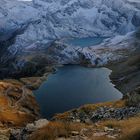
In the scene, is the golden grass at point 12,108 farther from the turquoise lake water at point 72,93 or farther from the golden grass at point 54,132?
the golden grass at point 54,132

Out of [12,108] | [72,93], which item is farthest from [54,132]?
[72,93]

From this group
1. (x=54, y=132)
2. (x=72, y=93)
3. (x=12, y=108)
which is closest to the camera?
(x=54, y=132)

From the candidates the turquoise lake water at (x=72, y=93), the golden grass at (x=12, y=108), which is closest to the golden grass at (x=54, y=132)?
the golden grass at (x=12, y=108)

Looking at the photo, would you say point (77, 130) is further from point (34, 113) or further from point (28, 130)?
point (34, 113)

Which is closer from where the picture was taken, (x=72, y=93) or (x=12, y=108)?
(x=12, y=108)

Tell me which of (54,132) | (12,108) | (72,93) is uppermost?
(54,132)

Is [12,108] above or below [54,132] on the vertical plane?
below

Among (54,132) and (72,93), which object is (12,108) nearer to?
(72,93)

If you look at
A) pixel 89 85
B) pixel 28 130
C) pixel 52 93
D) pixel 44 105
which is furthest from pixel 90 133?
pixel 89 85
